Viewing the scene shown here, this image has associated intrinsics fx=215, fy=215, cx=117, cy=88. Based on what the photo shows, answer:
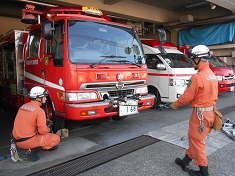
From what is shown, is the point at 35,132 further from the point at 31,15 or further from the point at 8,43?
the point at 8,43

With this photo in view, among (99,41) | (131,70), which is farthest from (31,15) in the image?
(131,70)

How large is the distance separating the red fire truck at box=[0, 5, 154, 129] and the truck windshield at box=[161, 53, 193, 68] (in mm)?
2287

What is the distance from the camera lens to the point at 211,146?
13.2 feet

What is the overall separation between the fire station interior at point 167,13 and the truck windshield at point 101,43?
560cm

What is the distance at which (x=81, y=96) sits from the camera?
154 inches

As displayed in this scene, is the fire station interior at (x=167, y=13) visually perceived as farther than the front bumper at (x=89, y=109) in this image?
Yes

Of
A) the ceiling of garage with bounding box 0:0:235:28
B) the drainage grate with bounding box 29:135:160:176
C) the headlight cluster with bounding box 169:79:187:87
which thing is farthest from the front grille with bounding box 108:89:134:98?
the ceiling of garage with bounding box 0:0:235:28

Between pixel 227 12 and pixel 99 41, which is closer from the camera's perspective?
pixel 99 41

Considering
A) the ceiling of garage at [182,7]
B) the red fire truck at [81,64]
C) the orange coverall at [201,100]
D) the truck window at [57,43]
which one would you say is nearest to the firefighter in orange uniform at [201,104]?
the orange coverall at [201,100]

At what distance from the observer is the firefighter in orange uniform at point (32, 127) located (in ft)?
10.8

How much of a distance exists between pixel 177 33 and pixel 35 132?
13220 mm

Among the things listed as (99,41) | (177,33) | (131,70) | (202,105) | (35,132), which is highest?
(177,33)

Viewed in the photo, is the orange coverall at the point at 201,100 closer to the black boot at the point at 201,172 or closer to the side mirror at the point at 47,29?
the black boot at the point at 201,172

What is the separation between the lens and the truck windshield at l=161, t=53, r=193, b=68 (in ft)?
23.0
